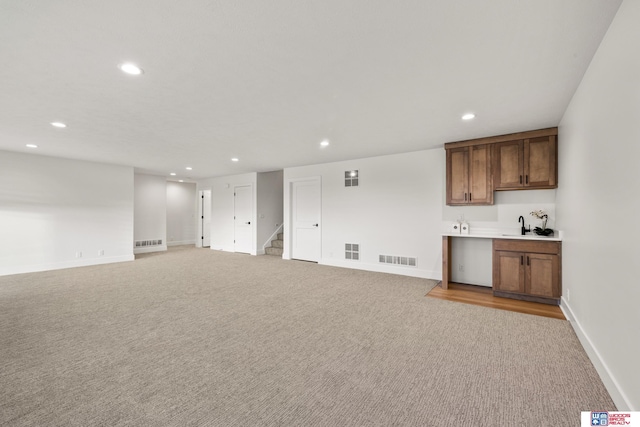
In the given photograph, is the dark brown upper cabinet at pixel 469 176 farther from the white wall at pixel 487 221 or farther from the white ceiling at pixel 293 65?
the white ceiling at pixel 293 65

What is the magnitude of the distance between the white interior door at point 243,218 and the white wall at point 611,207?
7680 mm

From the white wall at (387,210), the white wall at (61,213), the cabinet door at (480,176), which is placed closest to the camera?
the cabinet door at (480,176)

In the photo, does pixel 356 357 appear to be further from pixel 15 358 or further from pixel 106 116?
pixel 106 116

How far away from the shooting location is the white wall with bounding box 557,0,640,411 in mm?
1564

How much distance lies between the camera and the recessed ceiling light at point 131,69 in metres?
2.33

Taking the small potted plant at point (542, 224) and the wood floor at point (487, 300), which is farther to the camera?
the small potted plant at point (542, 224)

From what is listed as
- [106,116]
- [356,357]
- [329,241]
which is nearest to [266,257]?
[329,241]

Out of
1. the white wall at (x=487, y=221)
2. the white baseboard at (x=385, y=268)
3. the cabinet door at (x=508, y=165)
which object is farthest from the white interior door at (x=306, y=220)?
the cabinet door at (x=508, y=165)

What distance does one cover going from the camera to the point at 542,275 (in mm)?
3885

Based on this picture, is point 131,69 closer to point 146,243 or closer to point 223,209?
point 223,209

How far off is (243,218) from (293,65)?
7107mm

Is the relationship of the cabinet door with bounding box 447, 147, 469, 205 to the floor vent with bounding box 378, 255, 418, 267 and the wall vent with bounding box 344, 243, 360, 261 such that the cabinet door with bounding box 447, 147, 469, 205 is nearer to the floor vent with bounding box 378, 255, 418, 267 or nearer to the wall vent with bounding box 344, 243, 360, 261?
the floor vent with bounding box 378, 255, 418, 267

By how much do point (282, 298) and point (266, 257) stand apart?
405 cm

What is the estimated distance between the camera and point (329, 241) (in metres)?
6.91
